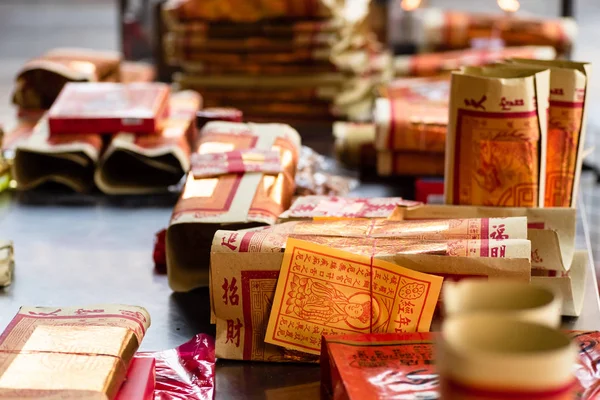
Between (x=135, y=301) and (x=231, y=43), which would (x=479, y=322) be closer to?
(x=135, y=301)

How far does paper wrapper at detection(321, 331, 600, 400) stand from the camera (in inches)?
47.3

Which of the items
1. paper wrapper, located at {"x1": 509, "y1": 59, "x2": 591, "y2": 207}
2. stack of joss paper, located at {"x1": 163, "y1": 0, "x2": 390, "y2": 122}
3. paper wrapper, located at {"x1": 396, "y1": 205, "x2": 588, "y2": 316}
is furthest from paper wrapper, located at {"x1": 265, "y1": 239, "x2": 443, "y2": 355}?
stack of joss paper, located at {"x1": 163, "y1": 0, "x2": 390, "y2": 122}

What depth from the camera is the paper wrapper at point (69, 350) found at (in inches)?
45.4

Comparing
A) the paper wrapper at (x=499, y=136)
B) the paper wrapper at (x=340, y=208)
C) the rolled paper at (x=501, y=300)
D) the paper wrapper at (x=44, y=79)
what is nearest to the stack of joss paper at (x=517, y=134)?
the paper wrapper at (x=499, y=136)

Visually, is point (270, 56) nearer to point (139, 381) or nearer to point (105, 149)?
point (105, 149)

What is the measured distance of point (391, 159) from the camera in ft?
8.28

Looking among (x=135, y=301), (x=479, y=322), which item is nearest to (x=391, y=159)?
(x=135, y=301)

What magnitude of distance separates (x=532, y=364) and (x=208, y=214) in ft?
3.40

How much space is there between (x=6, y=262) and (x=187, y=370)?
1.84 feet

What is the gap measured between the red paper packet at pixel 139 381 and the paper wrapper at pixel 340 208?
469 mm

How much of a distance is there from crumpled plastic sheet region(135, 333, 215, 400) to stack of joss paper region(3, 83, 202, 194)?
993 millimetres

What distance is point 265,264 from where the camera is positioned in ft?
4.69

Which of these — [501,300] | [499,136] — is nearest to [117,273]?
[499,136]

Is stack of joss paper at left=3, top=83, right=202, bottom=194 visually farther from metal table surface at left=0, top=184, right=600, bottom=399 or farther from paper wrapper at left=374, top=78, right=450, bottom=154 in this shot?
paper wrapper at left=374, top=78, right=450, bottom=154
